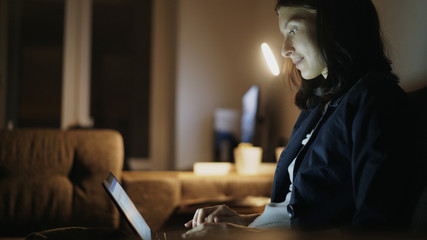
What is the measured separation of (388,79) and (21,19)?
430 cm

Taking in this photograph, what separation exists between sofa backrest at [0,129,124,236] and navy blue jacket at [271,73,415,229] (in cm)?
120

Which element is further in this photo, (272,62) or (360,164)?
(272,62)

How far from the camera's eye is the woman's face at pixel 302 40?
1.10 metres

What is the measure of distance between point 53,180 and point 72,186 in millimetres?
90

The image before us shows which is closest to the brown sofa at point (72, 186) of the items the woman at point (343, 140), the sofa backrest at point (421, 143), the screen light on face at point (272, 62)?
the screen light on face at point (272, 62)

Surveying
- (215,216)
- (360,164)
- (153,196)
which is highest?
(360,164)

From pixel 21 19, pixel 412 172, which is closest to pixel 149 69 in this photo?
pixel 21 19

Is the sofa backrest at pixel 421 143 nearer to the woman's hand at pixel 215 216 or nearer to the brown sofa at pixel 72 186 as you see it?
the woman's hand at pixel 215 216

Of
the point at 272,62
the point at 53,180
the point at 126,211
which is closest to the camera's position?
the point at 126,211

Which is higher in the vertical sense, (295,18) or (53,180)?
(295,18)

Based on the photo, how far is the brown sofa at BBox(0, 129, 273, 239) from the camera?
1.91 meters

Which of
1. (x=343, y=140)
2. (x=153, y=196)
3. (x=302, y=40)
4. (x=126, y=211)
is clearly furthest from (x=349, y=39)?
(x=153, y=196)

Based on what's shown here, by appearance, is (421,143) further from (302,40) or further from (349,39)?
(302,40)

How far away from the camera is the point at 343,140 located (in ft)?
3.04
